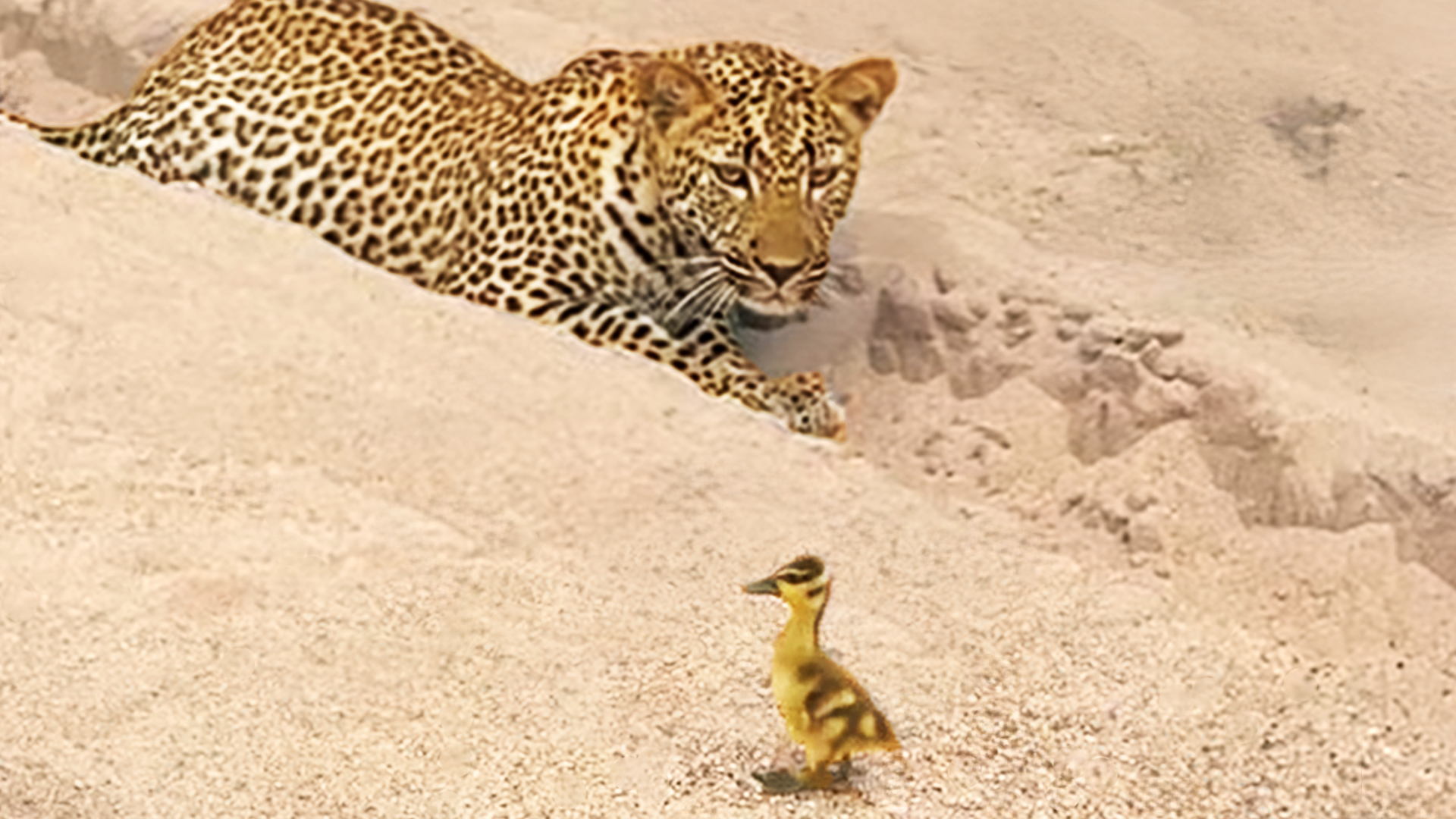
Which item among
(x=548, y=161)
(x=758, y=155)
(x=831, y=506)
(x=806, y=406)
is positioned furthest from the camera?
(x=548, y=161)

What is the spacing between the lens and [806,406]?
20.9 ft

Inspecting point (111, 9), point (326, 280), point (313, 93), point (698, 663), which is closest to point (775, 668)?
point (698, 663)

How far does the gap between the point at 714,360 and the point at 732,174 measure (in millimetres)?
461

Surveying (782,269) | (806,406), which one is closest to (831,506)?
(806,406)

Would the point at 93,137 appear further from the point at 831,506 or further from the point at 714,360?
the point at 831,506

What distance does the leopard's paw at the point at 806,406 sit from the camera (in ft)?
20.6

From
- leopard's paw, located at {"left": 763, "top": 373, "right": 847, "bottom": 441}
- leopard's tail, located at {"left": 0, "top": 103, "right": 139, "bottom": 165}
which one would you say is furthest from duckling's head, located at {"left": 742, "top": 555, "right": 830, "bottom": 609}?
leopard's tail, located at {"left": 0, "top": 103, "right": 139, "bottom": 165}

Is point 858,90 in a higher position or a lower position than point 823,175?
higher

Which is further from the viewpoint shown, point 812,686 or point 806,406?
point 806,406

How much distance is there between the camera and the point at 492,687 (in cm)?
452

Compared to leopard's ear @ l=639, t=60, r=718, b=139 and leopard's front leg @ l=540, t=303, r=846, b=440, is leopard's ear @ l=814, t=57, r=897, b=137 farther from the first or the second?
leopard's front leg @ l=540, t=303, r=846, b=440

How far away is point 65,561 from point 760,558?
4.06ft

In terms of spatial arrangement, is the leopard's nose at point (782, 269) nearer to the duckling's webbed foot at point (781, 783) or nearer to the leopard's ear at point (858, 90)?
the leopard's ear at point (858, 90)

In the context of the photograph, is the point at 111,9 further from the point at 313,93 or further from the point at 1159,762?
the point at 1159,762
